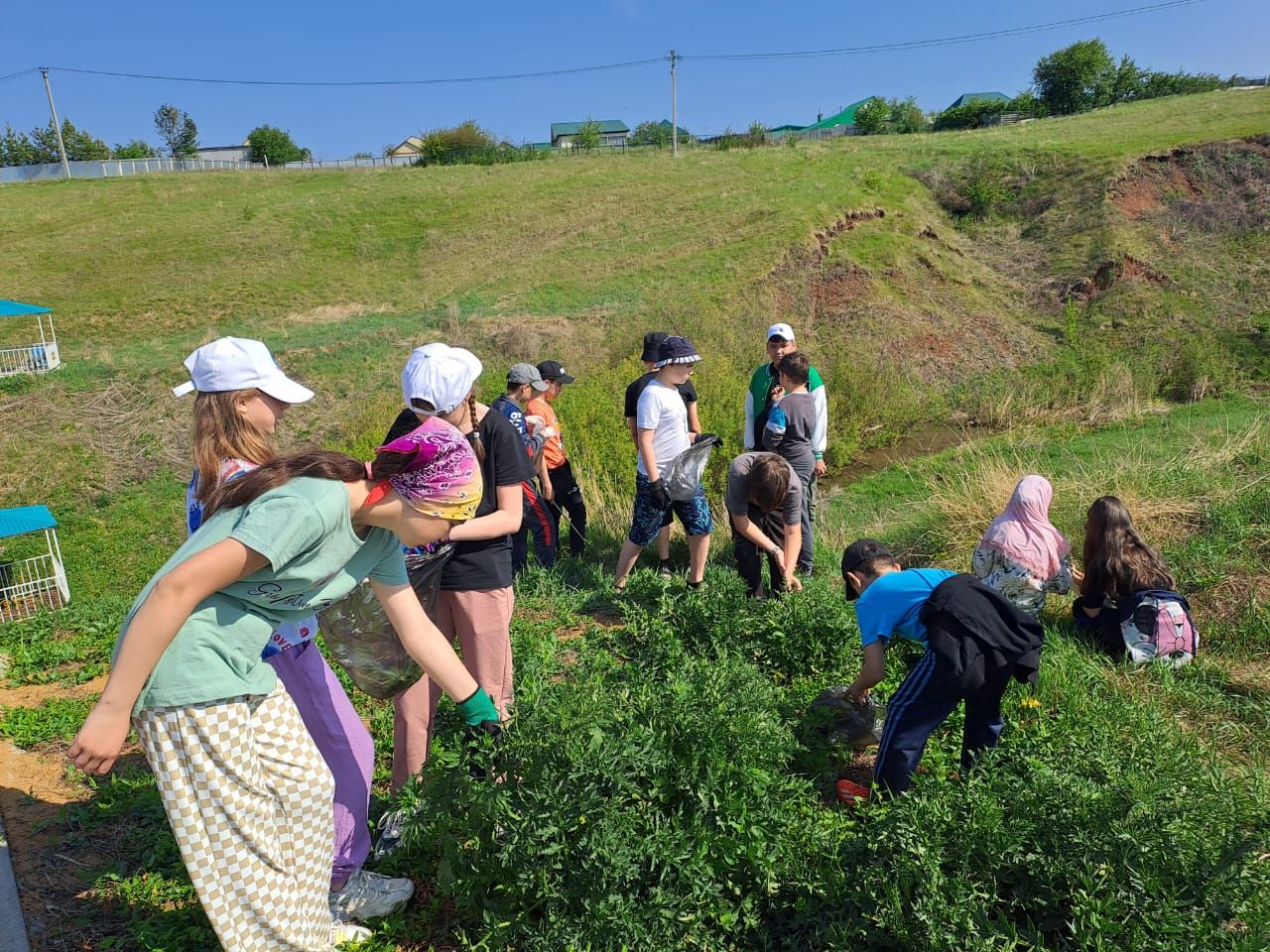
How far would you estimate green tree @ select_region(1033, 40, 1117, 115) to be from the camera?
51.9m

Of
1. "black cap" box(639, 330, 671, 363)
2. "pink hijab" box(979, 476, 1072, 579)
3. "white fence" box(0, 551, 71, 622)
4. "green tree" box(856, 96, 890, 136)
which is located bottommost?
"white fence" box(0, 551, 71, 622)

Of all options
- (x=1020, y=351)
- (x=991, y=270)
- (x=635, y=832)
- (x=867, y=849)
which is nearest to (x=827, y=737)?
(x=867, y=849)

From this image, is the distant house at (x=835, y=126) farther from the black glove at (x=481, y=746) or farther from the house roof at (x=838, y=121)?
the black glove at (x=481, y=746)

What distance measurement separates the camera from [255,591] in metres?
2.00

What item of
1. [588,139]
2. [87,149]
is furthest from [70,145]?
[588,139]

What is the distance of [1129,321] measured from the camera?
16703 mm

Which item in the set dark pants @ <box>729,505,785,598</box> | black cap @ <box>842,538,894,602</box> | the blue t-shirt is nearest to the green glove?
the blue t-shirt

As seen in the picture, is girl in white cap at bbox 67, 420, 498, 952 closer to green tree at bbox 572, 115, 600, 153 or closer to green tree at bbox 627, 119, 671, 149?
green tree at bbox 572, 115, 600, 153

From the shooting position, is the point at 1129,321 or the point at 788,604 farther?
the point at 1129,321

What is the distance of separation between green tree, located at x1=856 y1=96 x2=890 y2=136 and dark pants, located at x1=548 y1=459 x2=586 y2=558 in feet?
193

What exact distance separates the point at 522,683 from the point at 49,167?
60.9 metres

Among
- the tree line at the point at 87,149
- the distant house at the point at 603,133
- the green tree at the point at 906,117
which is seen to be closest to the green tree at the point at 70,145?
the tree line at the point at 87,149

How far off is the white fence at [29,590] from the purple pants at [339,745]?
5.90 meters

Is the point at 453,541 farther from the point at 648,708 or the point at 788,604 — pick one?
the point at 788,604
